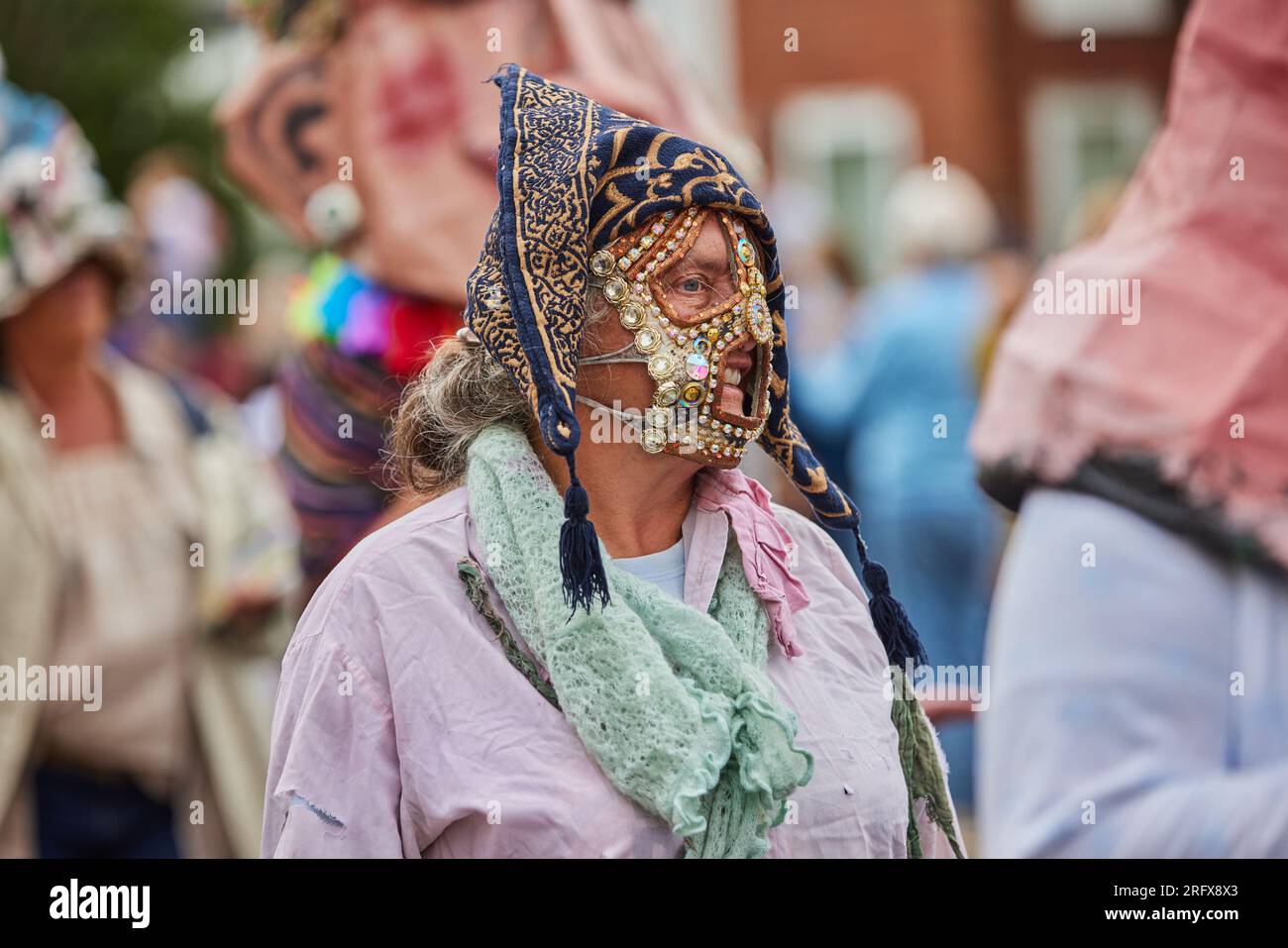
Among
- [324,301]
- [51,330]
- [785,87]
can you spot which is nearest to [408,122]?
[324,301]

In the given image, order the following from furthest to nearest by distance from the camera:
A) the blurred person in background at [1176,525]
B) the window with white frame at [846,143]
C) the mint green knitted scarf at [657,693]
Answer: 1. the window with white frame at [846,143]
2. the blurred person in background at [1176,525]
3. the mint green knitted scarf at [657,693]

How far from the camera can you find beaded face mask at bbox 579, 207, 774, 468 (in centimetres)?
312

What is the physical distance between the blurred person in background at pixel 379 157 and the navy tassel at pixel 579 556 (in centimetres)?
243

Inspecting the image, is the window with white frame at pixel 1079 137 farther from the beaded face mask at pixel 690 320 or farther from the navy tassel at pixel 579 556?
the navy tassel at pixel 579 556

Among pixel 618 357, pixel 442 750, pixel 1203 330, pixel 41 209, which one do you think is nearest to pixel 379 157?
pixel 41 209

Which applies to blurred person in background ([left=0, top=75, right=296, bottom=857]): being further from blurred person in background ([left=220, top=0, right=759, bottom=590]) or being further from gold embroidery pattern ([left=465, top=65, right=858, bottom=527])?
gold embroidery pattern ([left=465, top=65, right=858, bottom=527])

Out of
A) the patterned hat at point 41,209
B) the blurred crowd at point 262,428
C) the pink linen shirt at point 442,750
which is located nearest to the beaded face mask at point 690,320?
the pink linen shirt at point 442,750

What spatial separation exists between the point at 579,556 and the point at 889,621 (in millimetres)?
596

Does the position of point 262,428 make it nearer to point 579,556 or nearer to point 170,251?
point 170,251

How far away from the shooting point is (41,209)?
21.1ft

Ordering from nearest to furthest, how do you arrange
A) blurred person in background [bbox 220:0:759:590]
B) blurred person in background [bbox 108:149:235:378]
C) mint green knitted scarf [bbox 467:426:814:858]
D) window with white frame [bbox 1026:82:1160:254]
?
mint green knitted scarf [bbox 467:426:814:858] → blurred person in background [bbox 220:0:759:590] → blurred person in background [bbox 108:149:235:378] → window with white frame [bbox 1026:82:1160:254]

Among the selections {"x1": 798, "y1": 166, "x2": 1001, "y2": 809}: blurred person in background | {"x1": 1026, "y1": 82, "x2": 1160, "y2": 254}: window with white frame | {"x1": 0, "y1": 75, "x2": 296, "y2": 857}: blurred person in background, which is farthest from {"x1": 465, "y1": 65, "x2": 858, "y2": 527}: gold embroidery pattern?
{"x1": 1026, "y1": 82, "x2": 1160, "y2": 254}: window with white frame

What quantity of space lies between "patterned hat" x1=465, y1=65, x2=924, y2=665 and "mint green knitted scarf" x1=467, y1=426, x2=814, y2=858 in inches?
2.9

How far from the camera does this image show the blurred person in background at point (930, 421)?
7.93 metres
